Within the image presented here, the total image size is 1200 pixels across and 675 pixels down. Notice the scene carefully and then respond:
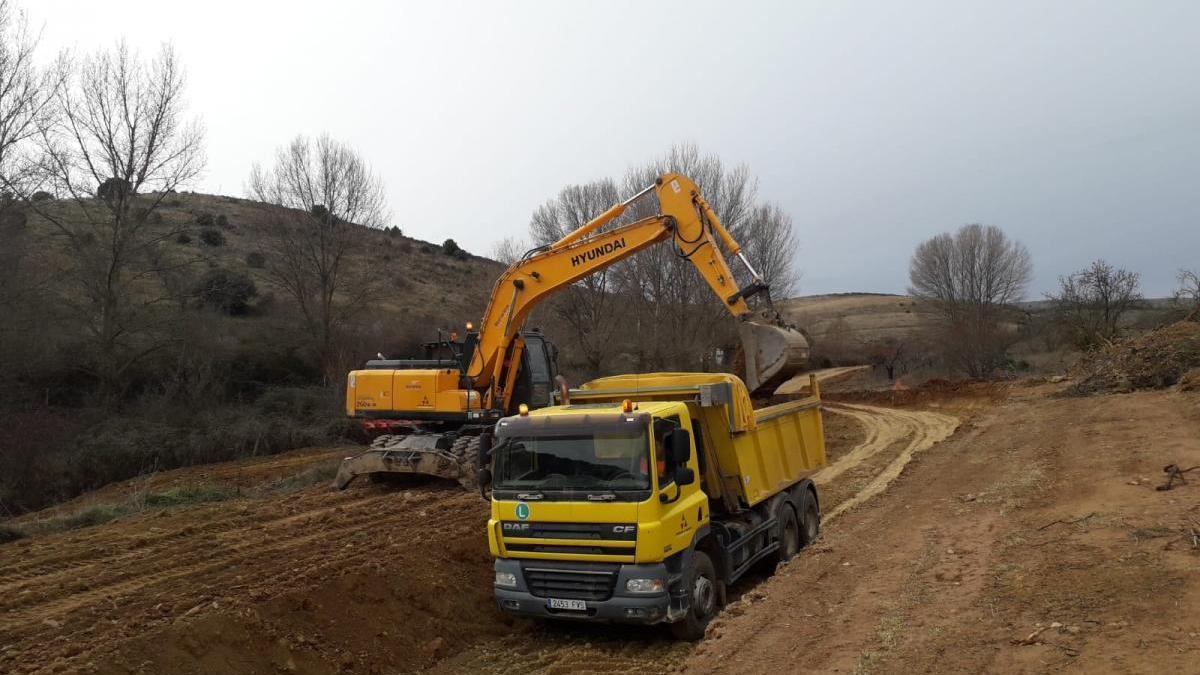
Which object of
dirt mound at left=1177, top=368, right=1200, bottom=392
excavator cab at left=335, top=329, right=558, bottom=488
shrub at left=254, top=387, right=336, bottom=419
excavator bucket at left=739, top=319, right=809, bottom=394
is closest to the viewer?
excavator bucket at left=739, top=319, right=809, bottom=394

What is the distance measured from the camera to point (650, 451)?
7.13 meters

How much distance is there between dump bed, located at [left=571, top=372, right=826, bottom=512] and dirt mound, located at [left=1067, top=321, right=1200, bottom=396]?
61.7 ft

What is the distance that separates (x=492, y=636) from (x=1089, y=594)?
18.5 ft

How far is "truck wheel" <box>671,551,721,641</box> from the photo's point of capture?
731 cm

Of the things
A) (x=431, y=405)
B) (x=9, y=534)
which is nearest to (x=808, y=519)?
(x=431, y=405)

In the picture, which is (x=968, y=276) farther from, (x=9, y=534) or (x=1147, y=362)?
(x=9, y=534)

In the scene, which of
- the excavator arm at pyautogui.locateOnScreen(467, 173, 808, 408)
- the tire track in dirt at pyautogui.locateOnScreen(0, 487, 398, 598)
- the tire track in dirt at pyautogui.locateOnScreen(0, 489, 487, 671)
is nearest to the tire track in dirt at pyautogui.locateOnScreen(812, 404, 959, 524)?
the excavator arm at pyautogui.locateOnScreen(467, 173, 808, 408)

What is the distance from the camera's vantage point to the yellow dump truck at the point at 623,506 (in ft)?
22.9

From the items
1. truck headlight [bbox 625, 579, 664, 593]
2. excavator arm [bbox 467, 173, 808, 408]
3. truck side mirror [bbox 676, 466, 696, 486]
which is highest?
excavator arm [bbox 467, 173, 808, 408]

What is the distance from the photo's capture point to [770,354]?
413 inches

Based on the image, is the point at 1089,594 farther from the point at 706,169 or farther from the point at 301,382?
the point at 706,169

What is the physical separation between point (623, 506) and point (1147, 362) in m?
23.8

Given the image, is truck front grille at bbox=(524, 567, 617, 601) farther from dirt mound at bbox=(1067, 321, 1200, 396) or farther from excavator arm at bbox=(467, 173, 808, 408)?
dirt mound at bbox=(1067, 321, 1200, 396)

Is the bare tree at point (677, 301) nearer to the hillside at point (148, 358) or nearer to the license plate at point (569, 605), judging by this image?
the hillside at point (148, 358)
